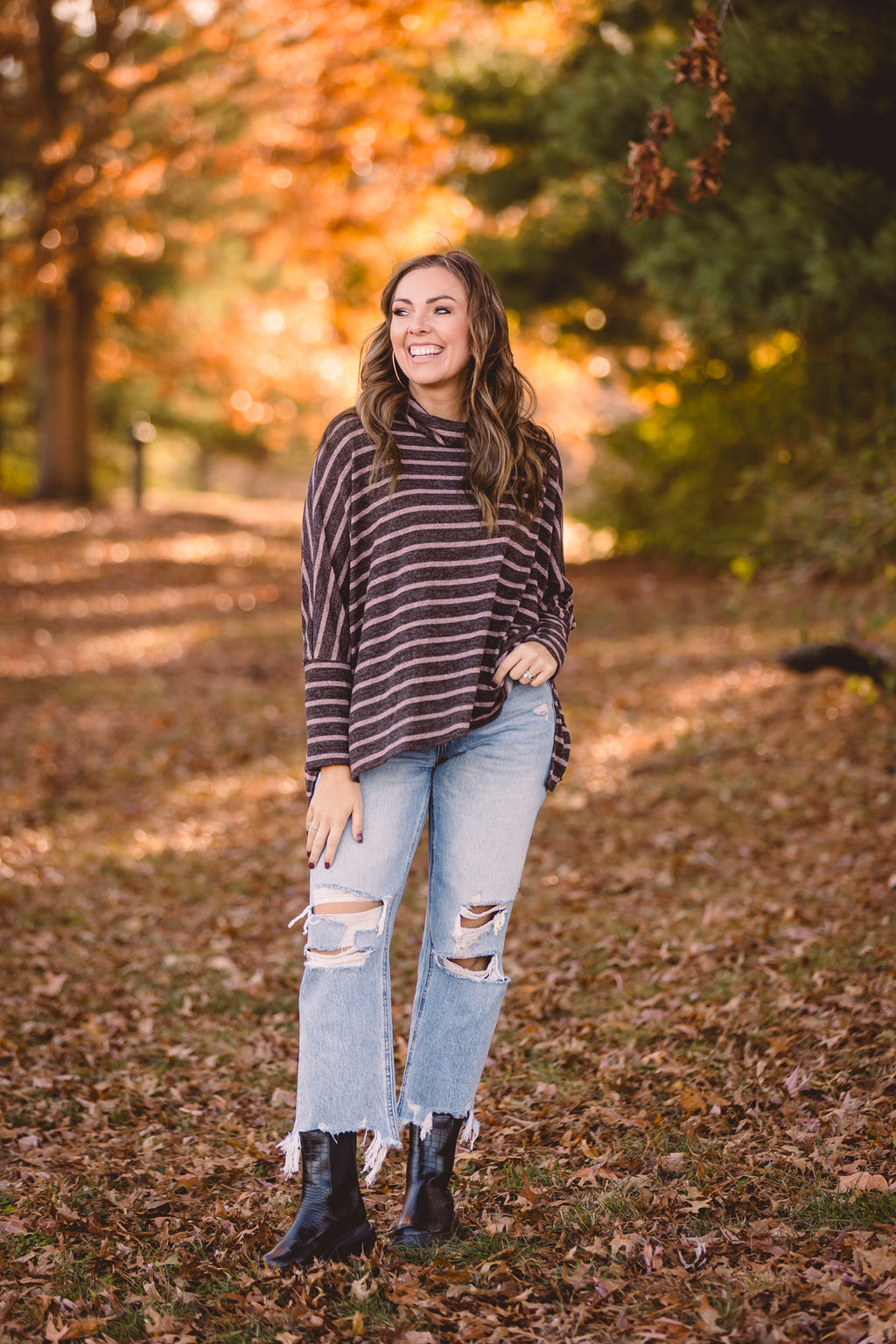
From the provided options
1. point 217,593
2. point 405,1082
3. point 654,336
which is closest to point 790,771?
point 405,1082

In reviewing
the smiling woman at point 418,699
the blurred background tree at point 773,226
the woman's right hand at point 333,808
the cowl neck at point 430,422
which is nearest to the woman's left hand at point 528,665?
the smiling woman at point 418,699

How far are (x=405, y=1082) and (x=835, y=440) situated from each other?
18.7ft

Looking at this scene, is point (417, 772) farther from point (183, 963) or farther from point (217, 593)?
point (217, 593)

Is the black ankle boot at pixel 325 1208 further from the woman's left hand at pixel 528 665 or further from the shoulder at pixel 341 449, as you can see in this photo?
the shoulder at pixel 341 449

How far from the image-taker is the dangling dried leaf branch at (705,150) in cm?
375

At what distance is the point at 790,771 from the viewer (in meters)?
6.70

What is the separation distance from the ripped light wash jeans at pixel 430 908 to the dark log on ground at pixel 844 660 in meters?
3.75

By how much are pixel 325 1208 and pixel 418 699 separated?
1.17 metres

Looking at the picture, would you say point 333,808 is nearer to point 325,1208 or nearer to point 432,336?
point 325,1208

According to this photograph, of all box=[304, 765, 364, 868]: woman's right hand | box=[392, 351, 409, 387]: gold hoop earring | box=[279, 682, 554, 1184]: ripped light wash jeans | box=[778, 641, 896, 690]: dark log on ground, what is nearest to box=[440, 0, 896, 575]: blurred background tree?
box=[778, 641, 896, 690]: dark log on ground

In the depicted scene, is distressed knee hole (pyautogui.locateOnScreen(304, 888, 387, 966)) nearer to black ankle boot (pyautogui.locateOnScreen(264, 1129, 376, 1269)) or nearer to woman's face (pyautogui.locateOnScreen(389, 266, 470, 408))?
black ankle boot (pyautogui.locateOnScreen(264, 1129, 376, 1269))

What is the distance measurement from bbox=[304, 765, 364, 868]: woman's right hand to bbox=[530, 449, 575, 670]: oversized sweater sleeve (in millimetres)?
541

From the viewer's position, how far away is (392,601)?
2598 millimetres

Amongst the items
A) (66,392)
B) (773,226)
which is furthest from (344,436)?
(66,392)
